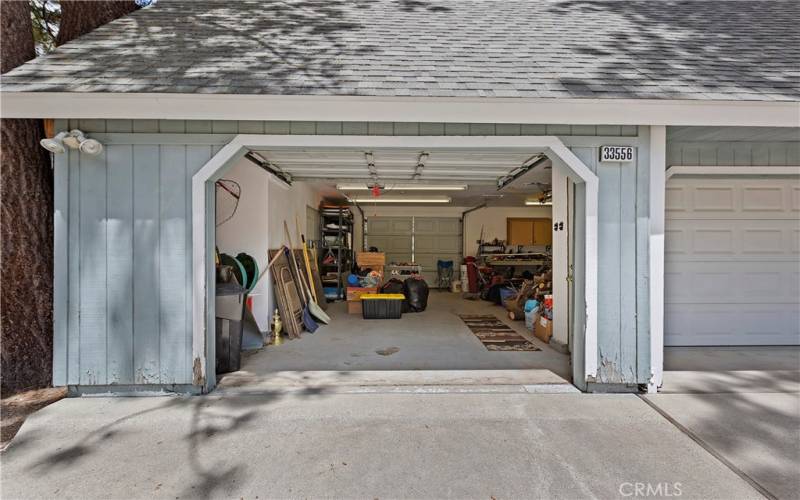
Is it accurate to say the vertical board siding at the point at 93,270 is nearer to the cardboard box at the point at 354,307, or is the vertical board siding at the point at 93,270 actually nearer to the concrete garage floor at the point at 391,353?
the concrete garage floor at the point at 391,353

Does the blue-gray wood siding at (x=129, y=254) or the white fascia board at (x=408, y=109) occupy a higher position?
the white fascia board at (x=408, y=109)

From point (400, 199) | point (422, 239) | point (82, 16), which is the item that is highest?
point (82, 16)

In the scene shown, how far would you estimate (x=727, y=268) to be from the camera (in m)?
4.71

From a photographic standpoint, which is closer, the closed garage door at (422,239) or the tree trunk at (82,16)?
the tree trunk at (82,16)

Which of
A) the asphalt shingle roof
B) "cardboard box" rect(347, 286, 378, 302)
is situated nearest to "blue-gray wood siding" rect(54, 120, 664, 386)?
the asphalt shingle roof

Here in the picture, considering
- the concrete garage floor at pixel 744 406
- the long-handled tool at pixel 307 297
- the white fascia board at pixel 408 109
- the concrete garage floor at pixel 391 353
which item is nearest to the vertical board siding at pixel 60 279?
the white fascia board at pixel 408 109

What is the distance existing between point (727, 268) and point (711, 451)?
11.0ft

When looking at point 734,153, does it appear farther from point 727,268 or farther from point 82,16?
point 82,16

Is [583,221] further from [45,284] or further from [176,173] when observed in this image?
[45,284]

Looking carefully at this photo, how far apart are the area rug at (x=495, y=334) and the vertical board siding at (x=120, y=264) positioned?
3902 mm

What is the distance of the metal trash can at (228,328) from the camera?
3771 millimetres

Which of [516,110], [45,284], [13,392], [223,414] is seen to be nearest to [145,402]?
[223,414]

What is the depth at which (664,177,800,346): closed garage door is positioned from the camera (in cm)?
469

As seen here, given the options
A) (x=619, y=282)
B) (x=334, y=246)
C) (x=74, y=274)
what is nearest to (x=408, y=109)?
(x=619, y=282)
